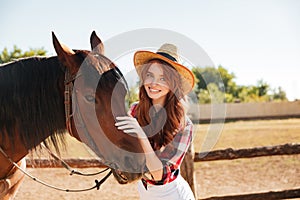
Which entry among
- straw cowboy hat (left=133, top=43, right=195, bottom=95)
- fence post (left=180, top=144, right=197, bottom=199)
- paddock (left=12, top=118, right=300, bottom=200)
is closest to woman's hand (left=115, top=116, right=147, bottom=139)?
straw cowboy hat (left=133, top=43, right=195, bottom=95)

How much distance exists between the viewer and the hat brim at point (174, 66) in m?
2.23

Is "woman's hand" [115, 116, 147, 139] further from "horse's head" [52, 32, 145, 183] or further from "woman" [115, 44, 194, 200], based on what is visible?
"woman" [115, 44, 194, 200]

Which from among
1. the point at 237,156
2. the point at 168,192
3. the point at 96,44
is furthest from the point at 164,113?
the point at 237,156

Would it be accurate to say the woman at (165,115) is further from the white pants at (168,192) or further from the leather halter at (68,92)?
the leather halter at (68,92)

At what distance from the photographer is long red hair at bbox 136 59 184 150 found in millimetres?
2285

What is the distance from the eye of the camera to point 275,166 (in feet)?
27.2

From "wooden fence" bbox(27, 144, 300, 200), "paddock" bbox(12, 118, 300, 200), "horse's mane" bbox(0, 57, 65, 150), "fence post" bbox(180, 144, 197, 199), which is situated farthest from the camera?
"paddock" bbox(12, 118, 300, 200)

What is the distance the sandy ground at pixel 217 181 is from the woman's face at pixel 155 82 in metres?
3.77

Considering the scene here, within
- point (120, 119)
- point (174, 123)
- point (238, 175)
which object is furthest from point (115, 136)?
point (238, 175)

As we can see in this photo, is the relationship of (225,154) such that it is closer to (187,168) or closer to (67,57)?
(187,168)

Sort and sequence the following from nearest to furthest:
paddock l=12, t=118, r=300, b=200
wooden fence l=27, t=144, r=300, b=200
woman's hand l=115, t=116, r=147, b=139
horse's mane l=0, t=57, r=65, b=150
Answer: woman's hand l=115, t=116, r=147, b=139
horse's mane l=0, t=57, r=65, b=150
wooden fence l=27, t=144, r=300, b=200
paddock l=12, t=118, r=300, b=200

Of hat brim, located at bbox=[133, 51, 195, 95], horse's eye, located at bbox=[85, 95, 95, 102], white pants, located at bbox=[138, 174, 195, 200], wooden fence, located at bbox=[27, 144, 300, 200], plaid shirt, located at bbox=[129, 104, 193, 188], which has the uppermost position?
hat brim, located at bbox=[133, 51, 195, 95]

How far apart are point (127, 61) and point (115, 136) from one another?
0.61m

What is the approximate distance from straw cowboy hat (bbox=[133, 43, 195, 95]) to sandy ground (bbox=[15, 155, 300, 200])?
Result: 12.2 feet
